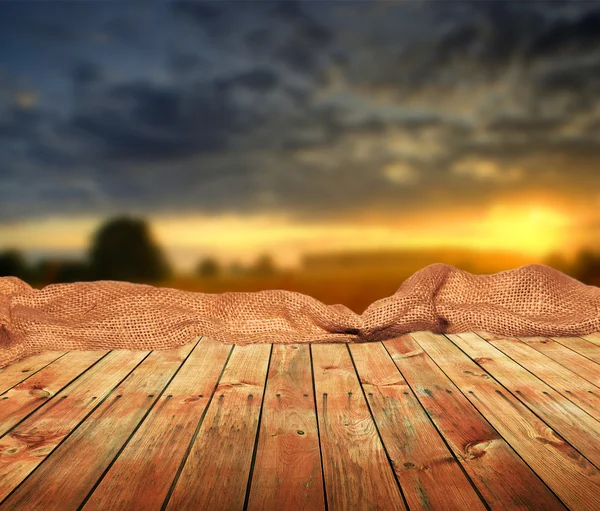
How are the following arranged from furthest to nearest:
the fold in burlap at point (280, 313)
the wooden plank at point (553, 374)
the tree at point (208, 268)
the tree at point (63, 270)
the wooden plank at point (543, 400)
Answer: the tree at point (63, 270) → the tree at point (208, 268) → the fold in burlap at point (280, 313) → the wooden plank at point (553, 374) → the wooden plank at point (543, 400)

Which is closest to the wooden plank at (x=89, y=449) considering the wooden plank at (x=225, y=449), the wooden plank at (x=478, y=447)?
the wooden plank at (x=225, y=449)

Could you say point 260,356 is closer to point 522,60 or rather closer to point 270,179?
point 270,179

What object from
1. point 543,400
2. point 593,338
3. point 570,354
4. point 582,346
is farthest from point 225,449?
point 593,338

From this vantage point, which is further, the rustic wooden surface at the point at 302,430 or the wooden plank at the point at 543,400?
the wooden plank at the point at 543,400

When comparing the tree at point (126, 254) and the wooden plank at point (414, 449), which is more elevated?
the tree at point (126, 254)

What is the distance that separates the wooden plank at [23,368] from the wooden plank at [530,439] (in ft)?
4.68

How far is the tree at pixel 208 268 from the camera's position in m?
3.35

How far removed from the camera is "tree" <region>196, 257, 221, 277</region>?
11.0 feet

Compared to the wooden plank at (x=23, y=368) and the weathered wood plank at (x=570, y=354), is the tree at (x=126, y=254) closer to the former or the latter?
the wooden plank at (x=23, y=368)

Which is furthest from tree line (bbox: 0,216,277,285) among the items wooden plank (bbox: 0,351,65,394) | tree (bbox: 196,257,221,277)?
wooden plank (bbox: 0,351,65,394)

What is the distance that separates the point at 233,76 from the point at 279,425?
249 centimetres

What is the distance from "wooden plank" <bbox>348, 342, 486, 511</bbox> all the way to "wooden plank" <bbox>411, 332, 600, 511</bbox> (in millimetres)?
127

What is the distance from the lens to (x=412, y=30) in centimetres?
343

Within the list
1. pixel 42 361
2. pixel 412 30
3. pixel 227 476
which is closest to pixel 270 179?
pixel 412 30
